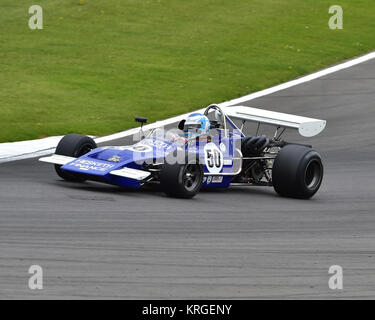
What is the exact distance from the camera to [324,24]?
102 feet

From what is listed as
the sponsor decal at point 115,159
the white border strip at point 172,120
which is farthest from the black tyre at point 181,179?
the white border strip at point 172,120

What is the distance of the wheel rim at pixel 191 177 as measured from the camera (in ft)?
41.8

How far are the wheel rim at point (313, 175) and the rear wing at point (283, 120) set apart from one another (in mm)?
560

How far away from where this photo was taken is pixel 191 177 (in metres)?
12.9

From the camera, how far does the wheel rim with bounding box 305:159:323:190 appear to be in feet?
44.7

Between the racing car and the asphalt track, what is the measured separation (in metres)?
0.24

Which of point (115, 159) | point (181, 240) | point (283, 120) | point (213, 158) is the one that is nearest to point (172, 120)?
point (283, 120)

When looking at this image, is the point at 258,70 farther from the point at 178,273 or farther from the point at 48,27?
the point at 178,273

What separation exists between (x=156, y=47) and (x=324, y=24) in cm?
690

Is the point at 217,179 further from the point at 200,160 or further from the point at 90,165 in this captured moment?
the point at 90,165

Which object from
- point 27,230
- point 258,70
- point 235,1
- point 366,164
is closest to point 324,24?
point 235,1

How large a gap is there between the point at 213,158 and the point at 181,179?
1093mm
